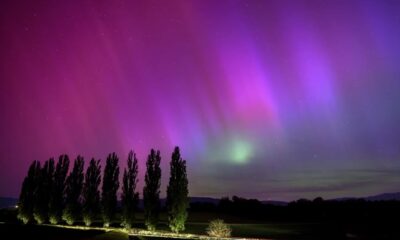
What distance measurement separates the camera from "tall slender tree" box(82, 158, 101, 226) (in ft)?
192

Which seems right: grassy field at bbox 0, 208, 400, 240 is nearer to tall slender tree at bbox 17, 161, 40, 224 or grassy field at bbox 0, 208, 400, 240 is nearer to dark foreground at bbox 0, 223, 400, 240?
dark foreground at bbox 0, 223, 400, 240

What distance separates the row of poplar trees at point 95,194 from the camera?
173 ft

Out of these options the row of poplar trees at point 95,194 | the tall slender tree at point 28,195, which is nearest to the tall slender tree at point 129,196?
the row of poplar trees at point 95,194

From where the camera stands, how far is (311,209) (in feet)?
262

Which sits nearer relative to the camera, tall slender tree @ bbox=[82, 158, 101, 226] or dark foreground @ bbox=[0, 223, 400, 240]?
dark foreground @ bbox=[0, 223, 400, 240]

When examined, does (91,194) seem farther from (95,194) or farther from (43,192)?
(43,192)

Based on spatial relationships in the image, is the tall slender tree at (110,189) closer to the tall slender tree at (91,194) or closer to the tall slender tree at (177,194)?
the tall slender tree at (91,194)

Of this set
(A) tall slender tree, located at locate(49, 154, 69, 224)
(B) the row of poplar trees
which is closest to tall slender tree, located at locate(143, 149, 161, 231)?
(B) the row of poplar trees

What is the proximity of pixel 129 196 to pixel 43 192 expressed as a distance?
1839cm

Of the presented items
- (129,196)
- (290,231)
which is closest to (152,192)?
(129,196)

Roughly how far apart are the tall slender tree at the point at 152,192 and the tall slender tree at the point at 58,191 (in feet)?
Answer: 56.8

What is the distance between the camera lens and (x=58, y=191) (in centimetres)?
6419

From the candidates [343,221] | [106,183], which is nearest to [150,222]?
[106,183]

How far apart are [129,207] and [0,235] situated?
63.4 ft
